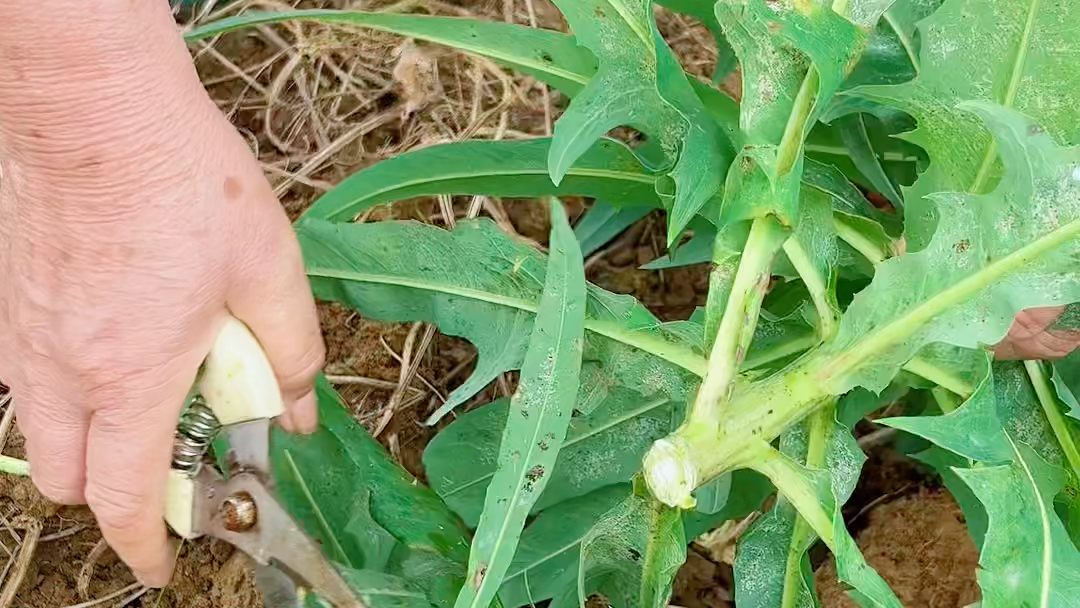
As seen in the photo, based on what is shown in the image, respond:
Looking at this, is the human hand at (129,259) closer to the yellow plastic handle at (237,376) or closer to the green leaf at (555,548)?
the yellow plastic handle at (237,376)

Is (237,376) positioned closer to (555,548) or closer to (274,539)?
(274,539)

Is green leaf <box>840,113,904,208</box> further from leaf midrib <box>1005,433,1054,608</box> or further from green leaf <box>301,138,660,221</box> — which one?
leaf midrib <box>1005,433,1054,608</box>

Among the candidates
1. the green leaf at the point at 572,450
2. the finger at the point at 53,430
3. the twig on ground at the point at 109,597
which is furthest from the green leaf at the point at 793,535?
the twig on ground at the point at 109,597

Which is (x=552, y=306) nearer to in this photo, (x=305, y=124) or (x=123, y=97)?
(x=123, y=97)

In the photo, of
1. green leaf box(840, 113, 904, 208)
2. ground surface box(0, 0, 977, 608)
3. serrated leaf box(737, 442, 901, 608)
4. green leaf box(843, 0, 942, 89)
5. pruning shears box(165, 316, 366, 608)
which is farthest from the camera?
ground surface box(0, 0, 977, 608)

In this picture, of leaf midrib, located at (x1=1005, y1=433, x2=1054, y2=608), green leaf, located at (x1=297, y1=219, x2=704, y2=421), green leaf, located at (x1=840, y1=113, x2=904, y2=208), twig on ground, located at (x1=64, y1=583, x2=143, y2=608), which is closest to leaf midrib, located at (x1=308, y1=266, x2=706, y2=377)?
green leaf, located at (x1=297, y1=219, x2=704, y2=421)
